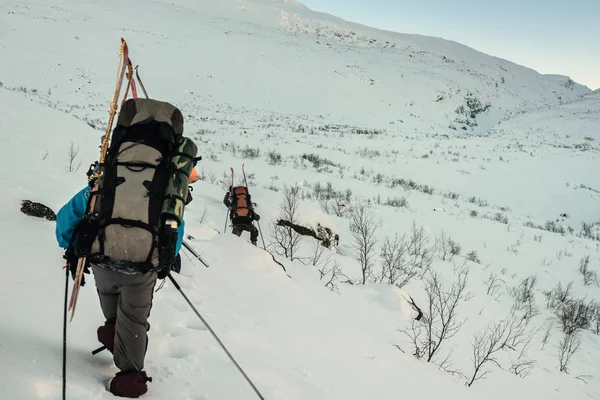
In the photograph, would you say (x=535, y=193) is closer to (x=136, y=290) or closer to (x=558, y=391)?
(x=558, y=391)

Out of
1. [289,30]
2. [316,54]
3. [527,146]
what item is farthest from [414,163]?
[289,30]

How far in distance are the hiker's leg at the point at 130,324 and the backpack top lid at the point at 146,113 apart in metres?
0.86

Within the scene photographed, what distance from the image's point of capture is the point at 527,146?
90.3 feet

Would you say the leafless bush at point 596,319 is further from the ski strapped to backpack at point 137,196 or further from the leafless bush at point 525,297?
the ski strapped to backpack at point 137,196

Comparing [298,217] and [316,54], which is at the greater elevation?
[316,54]

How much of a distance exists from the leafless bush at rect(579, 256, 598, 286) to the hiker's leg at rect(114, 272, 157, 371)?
11.3 metres

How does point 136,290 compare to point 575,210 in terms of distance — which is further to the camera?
point 575,210

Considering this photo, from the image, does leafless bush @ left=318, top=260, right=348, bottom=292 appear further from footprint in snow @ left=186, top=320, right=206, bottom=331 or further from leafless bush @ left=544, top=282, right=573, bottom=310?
leafless bush @ left=544, top=282, right=573, bottom=310

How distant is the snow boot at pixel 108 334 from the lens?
7.08 ft

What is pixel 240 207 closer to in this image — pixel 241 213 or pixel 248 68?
pixel 241 213

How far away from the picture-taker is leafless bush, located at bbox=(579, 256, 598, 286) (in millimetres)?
9555

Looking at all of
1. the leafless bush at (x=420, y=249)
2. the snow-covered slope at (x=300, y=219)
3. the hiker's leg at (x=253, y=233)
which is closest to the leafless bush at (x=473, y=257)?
the snow-covered slope at (x=300, y=219)

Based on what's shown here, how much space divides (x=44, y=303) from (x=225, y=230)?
184 inches

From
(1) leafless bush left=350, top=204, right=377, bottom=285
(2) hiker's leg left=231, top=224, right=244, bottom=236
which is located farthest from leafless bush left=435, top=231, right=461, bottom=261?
(2) hiker's leg left=231, top=224, right=244, bottom=236
